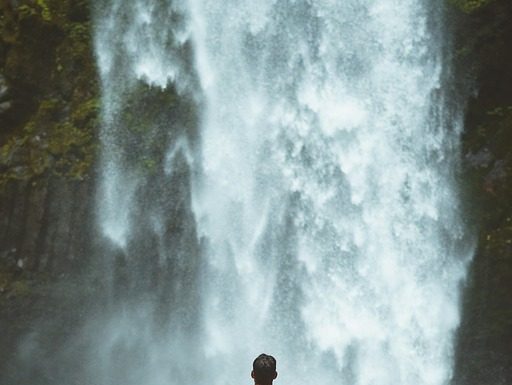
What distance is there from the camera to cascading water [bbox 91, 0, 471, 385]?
11367mm

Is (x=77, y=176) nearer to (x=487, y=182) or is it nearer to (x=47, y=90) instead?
(x=47, y=90)

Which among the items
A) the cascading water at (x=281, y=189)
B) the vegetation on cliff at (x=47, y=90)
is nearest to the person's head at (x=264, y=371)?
the cascading water at (x=281, y=189)

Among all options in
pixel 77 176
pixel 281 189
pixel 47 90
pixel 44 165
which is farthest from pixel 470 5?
pixel 44 165

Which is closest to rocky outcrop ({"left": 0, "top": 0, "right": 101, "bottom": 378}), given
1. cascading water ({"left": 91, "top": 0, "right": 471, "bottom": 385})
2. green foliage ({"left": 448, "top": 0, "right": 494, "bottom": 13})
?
cascading water ({"left": 91, "top": 0, "right": 471, "bottom": 385})

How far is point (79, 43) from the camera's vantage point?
41.2 feet

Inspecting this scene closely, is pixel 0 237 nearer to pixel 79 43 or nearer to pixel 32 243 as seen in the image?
pixel 32 243

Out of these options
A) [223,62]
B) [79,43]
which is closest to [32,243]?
[79,43]

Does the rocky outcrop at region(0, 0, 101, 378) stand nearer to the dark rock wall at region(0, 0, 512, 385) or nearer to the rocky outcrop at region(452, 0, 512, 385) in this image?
the dark rock wall at region(0, 0, 512, 385)

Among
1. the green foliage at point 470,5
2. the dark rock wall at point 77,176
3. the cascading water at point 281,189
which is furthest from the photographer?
the green foliage at point 470,5

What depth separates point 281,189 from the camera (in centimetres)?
1184

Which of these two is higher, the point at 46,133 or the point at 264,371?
the point at 46,133

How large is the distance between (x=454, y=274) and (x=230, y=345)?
3.66 m

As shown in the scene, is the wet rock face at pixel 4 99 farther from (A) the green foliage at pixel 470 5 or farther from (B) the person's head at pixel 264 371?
(B) the person's head at pixel 264 371

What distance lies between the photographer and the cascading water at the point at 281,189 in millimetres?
11367
